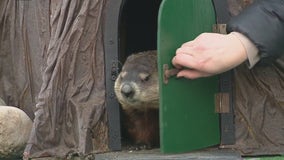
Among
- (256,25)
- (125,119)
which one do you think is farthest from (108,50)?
(256,25)

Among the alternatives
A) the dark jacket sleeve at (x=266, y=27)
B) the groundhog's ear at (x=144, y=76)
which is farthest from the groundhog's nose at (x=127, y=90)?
the dark jacket sleeve at (x=266, y=27)

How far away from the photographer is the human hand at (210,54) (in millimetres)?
3643

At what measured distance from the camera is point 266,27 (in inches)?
147

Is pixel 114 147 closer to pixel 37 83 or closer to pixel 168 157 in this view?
pixel 168 157

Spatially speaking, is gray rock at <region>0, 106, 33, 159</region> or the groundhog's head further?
gray rock at <region>0, 106, 33, 159</region>

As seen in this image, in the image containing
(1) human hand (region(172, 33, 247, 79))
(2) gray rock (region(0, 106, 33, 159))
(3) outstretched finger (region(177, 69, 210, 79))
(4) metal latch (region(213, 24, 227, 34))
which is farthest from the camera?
(2) gray rock (region(0, 106, 33, 159))

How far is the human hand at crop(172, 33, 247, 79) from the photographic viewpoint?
12.0 ft

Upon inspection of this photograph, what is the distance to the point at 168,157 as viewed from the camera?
3967mm

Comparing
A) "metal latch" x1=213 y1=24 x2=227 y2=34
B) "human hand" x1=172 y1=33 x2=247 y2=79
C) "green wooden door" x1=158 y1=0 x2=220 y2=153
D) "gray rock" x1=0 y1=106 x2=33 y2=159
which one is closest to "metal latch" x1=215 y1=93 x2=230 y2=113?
"green wooden door" x1=158 y1=0 x2=220 y2=153

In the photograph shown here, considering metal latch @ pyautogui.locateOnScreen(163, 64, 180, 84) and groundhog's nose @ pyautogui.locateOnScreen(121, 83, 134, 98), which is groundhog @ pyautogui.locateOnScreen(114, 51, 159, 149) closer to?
groundhog's nose @ pyautogui.locateOnScreen(121, 83, 134, 98)

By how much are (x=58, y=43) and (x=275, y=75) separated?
1441mm

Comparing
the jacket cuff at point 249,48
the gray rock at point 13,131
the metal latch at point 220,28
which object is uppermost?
the metal latch at point 220,28

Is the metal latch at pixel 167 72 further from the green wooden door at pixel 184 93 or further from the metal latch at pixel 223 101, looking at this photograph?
the metal latch at pixel 223 101

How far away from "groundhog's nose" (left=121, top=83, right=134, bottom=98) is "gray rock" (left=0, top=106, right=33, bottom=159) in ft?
2.93
